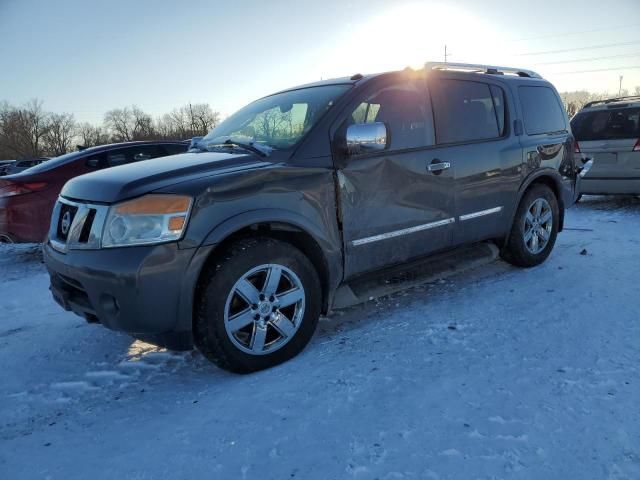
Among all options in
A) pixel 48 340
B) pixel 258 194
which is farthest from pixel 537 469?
pixel 48 340

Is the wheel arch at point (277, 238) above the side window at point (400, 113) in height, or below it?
below

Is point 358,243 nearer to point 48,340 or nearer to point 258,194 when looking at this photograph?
point 258,194

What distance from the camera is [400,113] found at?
3562 mm

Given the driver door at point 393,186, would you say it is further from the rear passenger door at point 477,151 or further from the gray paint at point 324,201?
the rear passenger door at point 477,151

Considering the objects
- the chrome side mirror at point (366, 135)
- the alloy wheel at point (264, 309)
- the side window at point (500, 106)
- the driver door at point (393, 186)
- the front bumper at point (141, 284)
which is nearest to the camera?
the front bumper at point (141, 284)

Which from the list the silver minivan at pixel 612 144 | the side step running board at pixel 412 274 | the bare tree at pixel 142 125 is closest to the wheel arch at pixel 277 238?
the side step running board at pixel 412 274

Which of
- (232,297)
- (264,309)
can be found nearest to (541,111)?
(264,309)

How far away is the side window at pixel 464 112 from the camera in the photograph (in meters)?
3.79

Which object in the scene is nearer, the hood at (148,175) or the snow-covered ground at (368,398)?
the snow-covered ground at (368,398)

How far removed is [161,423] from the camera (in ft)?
7.99

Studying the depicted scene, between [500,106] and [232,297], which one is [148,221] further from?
[500,106]

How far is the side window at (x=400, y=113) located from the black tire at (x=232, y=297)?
3.59ft

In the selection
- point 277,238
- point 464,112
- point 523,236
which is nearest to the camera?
point 277,238

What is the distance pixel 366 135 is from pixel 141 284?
161cm
